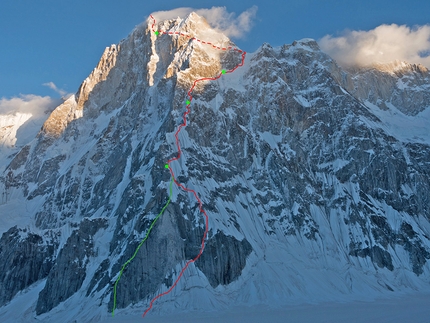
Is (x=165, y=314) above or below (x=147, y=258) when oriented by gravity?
below

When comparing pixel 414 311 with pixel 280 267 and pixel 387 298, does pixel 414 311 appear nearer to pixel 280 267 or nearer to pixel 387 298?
pixel 387 298

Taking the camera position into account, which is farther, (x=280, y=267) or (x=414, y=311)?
(x=280, y=267)

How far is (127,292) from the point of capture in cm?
16838

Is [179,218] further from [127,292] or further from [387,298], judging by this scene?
[387,298]

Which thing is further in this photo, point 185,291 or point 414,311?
point 185,291

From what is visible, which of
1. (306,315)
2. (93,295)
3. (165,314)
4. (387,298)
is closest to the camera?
(306,315)

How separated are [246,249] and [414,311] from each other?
5807 cm

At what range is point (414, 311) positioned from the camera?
149m

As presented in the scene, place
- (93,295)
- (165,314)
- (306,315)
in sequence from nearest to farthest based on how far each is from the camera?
(306,315)
(165,314)
(93,295)

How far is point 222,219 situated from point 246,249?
12.7m

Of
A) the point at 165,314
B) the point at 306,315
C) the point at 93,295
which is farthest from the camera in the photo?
the point at 93,295

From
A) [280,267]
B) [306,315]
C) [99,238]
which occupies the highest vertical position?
[99,238]

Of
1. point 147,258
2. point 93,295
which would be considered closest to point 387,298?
point 147,258

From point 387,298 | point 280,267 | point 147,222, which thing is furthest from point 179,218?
point 387,298
